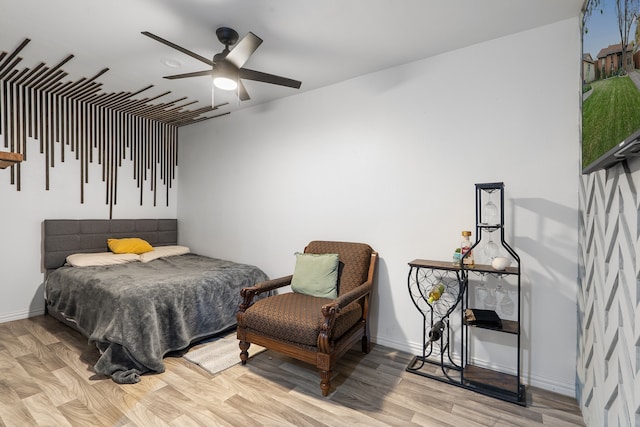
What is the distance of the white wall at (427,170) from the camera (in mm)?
2184

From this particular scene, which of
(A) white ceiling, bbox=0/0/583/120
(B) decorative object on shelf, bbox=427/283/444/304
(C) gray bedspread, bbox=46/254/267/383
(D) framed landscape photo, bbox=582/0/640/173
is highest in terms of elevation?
(A) white ceiling, bbox=0/0/583/120

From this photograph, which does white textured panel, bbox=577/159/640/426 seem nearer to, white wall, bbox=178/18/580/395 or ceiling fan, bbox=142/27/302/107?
white wall, bbox=178/18/580/395

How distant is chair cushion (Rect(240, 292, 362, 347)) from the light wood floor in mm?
366

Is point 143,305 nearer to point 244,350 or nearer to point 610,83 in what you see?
point 244,350

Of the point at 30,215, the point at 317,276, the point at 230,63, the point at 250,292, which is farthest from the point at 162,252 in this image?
the point at 230,63

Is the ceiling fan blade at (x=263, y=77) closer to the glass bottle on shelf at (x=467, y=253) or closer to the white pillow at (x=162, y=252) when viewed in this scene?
the glass bottle on shelf at (x=467, y=253)

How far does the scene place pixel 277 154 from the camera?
12.1ft

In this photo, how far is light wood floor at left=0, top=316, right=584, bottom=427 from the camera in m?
1.87

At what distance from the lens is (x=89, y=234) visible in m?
3.95

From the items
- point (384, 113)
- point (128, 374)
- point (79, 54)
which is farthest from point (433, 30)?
point (128, 374)

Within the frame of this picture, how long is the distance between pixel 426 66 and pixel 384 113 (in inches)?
21.0

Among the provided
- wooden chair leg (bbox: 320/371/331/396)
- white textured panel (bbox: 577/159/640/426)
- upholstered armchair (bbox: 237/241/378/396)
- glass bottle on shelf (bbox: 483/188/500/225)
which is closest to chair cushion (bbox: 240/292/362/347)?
upholstered armchair (bbox: 237/241/378/396)

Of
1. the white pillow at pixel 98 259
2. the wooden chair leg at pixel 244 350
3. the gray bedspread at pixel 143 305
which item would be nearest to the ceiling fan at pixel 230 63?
the gray bedspread at pixel 143 305

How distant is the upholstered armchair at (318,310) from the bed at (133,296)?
59 cm
